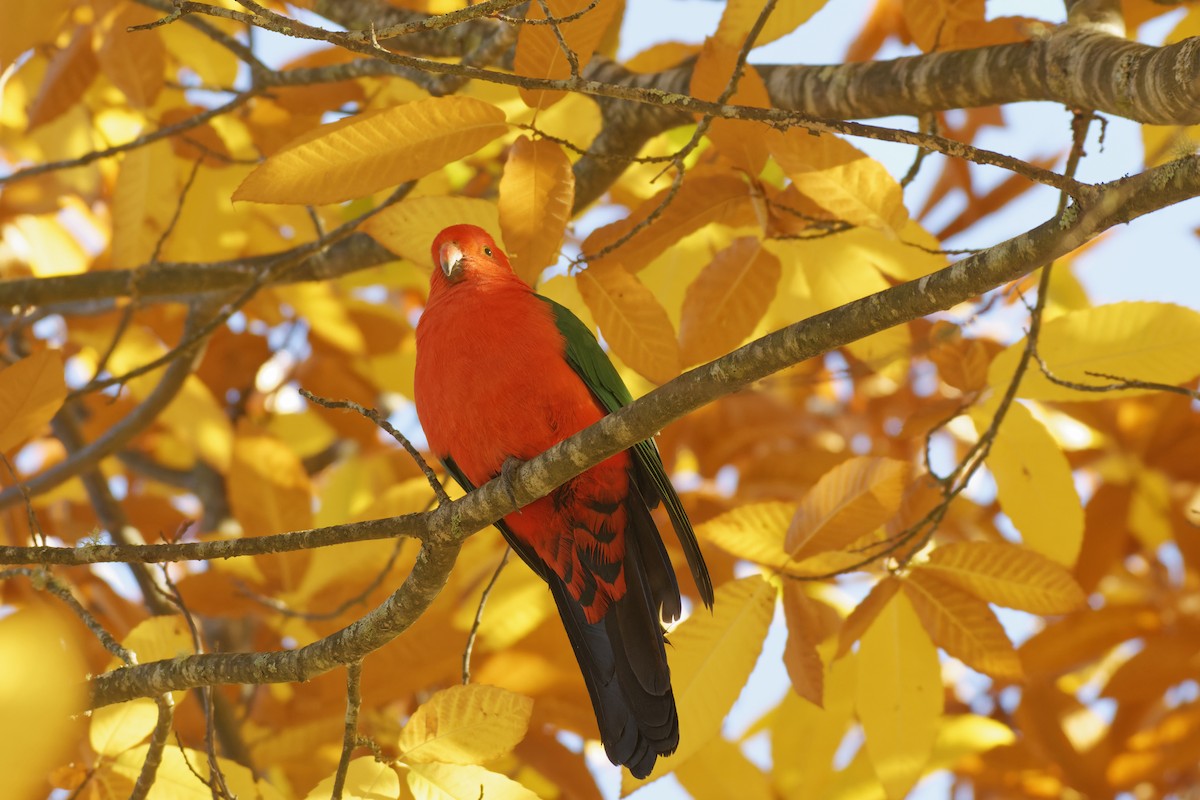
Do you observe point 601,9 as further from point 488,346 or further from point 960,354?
point 960,354

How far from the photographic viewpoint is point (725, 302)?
232 centimetres

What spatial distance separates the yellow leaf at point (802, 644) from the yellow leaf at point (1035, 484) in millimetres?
528

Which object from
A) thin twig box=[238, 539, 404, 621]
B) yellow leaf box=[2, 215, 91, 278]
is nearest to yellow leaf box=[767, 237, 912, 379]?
thin twig box=[238, 539, 404, 621]

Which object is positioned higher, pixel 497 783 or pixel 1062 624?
pixel 1062 624

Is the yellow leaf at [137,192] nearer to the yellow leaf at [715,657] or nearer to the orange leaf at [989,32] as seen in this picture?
the yellow leaf at [715,657]

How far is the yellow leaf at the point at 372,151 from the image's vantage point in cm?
197

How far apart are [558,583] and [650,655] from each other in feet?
1.09

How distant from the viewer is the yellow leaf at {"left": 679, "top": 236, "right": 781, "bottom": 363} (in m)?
2.31

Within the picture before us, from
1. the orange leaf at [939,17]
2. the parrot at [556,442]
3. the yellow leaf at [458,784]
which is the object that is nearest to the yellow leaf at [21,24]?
the parrot at [556,442]

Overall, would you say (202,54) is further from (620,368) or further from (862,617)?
(862,617)

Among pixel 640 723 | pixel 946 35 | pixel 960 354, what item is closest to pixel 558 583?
pixel 640 723

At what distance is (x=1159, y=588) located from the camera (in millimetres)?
4477

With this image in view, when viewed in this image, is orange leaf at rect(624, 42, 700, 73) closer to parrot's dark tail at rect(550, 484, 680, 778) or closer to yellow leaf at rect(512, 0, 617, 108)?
yellow leaf at rect(512, 0, 617, 108)

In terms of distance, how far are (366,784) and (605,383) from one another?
1.11m
